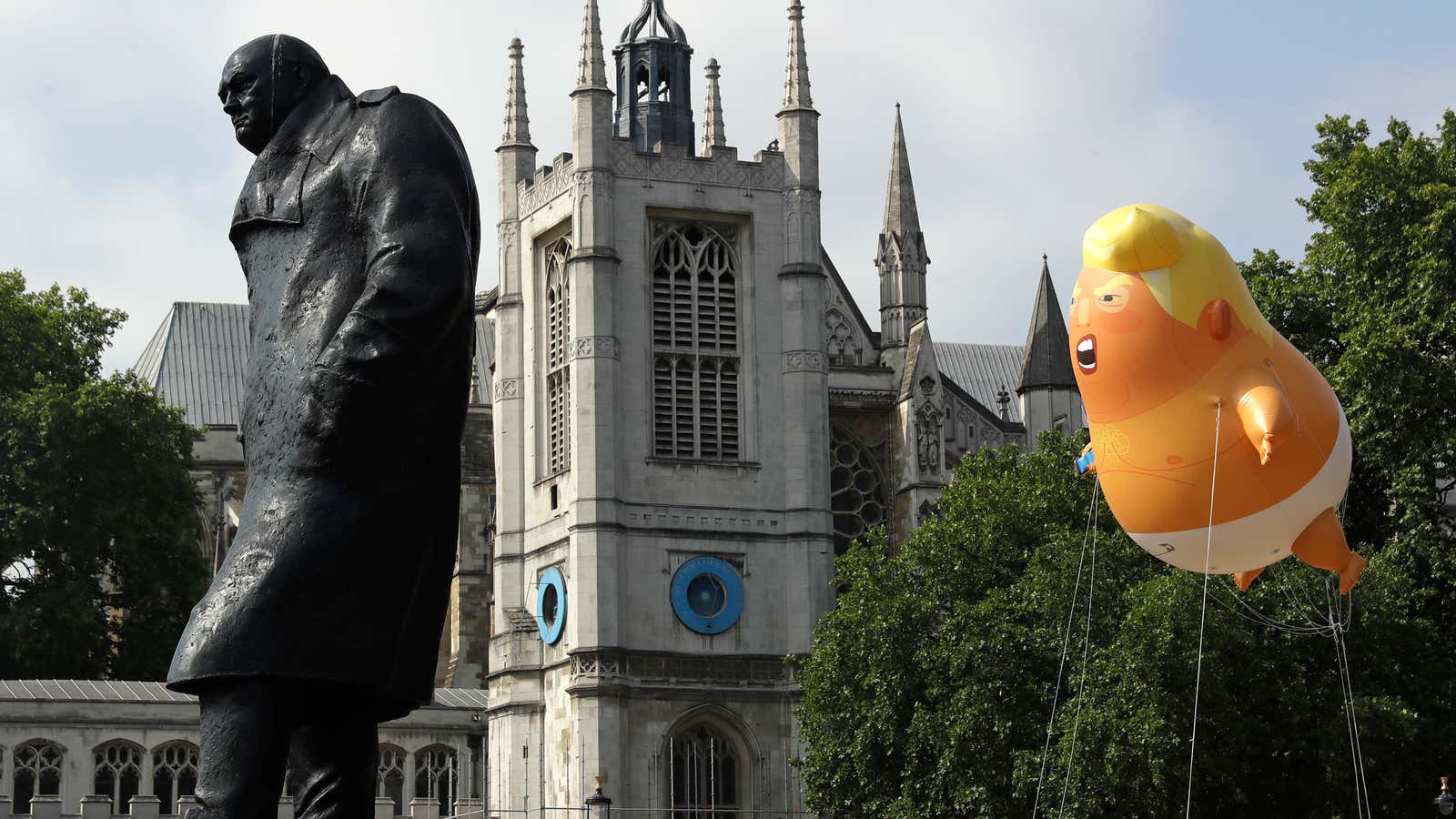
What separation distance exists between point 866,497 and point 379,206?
52.4 metres

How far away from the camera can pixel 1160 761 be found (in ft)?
109

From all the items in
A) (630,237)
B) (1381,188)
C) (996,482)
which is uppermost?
(630,237)

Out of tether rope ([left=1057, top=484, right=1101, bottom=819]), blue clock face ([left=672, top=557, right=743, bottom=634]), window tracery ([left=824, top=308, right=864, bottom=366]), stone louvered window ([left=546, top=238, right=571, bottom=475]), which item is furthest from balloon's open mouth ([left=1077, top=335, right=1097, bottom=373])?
window tracery ([left=824, top=308, right=864, bottom=366])

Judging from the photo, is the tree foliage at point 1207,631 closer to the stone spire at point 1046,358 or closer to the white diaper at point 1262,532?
the white diaper at point 1262,532

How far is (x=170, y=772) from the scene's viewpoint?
1821 inches

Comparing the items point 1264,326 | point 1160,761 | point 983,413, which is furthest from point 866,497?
point 1264,326

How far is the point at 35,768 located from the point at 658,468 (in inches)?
592

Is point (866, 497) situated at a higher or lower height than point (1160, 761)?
higher

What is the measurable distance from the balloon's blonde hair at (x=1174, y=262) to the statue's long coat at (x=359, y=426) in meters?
17.7

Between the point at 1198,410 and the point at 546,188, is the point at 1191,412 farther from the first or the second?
the point at 546,188

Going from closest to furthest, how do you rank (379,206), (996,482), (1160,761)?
(379,206), (1160,761), (996,482)

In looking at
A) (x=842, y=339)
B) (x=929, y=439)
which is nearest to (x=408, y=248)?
(x=929, y=439)

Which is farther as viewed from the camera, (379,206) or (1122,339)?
(1122,339)

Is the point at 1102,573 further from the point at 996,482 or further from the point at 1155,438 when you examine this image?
the point at 1155,438
